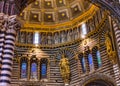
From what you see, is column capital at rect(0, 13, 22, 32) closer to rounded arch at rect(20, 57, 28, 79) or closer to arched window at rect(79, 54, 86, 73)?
arched window at rect(79, 54, 86, 73)

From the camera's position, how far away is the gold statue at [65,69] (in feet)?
81.2

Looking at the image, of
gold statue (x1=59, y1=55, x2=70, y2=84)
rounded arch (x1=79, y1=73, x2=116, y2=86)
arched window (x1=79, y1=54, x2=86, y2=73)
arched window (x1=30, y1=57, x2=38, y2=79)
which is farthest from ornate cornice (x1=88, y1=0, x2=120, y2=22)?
arched window (x1=30, y1=57, x2=38, y2=79)

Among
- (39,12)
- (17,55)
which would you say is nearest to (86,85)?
(17,55)

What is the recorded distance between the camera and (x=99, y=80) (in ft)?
75.0

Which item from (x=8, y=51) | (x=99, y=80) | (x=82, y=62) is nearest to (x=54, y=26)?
(x=82, y=62)

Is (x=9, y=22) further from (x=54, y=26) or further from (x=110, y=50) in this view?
(x=54, y=26)

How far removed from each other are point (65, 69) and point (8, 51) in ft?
41.0

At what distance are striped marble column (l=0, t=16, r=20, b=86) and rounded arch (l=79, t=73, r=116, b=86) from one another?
10.5 metres

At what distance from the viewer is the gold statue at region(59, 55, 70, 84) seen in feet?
81.2

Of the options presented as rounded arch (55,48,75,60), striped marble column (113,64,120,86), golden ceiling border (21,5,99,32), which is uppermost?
golden ceiling border (21,5,99,32)

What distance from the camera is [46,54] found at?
1052 inches

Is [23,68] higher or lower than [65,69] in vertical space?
higher

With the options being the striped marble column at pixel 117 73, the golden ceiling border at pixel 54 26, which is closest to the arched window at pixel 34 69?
the golden ceiling border at pixel 54 26

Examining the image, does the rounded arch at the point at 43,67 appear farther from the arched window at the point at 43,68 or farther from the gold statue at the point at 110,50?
the gold statue at the point at 110,50
